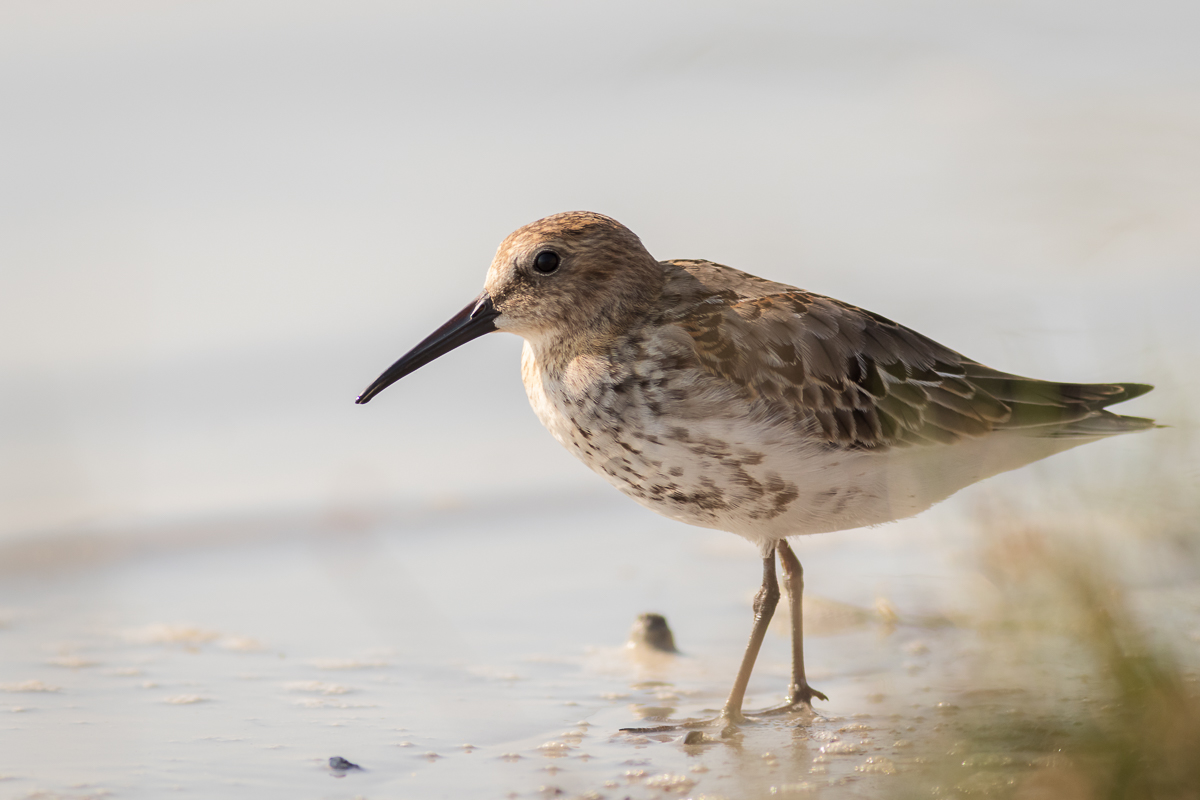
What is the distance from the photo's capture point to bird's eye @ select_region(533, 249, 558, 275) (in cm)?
528

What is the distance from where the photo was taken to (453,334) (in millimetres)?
5512

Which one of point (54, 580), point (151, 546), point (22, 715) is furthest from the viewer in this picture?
point (151, 546)

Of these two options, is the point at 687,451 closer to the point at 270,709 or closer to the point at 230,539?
the point at 270,709

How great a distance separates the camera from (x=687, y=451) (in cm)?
473

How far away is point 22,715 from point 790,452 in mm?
3349

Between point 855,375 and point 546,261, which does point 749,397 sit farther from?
point 546,261


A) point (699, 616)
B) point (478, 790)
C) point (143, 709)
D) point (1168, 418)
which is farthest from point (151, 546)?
point (1168, 418)

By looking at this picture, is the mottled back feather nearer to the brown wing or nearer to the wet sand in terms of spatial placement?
the brown wing

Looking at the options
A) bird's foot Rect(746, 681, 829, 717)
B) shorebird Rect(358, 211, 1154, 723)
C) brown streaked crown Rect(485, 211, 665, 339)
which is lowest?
bird's foot Rect(746, 681, 829, 717)

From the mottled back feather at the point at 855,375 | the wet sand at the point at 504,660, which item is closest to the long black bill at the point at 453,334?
the mottled back feather at the point at 855,375

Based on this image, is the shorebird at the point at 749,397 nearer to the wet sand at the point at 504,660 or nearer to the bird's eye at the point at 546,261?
the bird's eye at the point at 546,261

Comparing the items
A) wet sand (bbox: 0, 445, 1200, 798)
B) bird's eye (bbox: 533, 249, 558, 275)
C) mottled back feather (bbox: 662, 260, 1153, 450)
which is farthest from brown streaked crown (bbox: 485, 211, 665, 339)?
wet sand (bbox: 0, 445, 1200, 798)

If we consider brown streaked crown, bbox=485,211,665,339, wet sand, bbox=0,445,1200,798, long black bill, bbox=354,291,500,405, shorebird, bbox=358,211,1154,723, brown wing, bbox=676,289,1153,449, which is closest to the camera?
wet sand, bbox=0,445,1200,798

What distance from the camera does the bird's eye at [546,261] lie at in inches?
208
